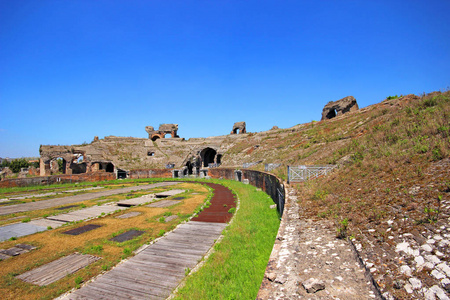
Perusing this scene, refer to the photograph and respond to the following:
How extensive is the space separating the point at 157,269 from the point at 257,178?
1489cm

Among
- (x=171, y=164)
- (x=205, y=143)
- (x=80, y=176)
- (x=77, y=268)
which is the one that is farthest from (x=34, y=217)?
(x=205, y=143)

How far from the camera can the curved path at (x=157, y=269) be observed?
15.2ft

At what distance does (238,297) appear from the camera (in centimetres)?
415

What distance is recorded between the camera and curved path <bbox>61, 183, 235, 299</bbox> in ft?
15.2

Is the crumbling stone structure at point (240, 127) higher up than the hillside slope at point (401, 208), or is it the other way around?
the crumbling stone structure at point (240, 127)

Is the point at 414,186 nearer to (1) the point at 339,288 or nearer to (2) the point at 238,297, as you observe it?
(1) the point at 339,288

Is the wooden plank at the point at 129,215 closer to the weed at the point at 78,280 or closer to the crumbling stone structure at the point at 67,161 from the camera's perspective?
the weed at the point at 78,280

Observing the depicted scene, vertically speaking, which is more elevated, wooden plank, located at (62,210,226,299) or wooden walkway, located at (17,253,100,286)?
wooden walkway, located at (17,253,100,286)

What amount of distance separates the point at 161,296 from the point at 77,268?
8.96ft

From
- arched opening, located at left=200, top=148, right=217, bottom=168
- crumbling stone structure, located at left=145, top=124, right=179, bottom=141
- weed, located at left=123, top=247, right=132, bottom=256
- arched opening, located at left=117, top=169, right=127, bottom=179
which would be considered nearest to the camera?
weed, located at left=123, top=247, right=132, bottom=256

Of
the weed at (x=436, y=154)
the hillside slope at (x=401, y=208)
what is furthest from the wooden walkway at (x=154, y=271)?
the weed at (x=436, y=154)

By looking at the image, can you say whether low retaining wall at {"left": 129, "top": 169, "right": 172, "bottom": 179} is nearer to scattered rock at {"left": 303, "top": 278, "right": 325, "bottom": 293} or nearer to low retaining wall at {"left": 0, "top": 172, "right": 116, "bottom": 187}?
low retaining wall at {"left": 0, "top": 172, "right": 116, "bottom": 187}

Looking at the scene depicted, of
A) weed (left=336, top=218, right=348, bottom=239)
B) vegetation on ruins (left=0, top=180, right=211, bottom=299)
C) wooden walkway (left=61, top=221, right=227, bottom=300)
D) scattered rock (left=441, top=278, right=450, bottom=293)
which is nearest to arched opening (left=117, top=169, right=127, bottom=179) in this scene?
vegetation on ruins (left=0, top=180, right=211, bottom=299)

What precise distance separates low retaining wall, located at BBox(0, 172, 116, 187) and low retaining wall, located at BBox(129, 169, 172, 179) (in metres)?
3.13
